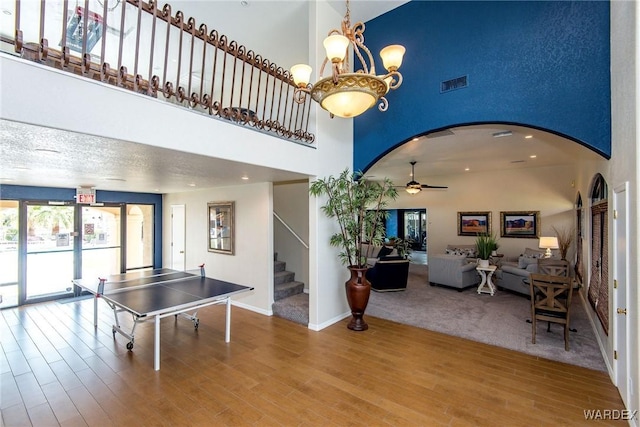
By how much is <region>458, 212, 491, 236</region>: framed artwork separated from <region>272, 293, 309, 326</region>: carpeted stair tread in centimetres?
666

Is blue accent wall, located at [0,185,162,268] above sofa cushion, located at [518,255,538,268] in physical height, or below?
above

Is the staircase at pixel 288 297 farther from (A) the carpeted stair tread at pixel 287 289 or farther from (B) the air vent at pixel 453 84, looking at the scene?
(B) the air vent at pixel 453 84

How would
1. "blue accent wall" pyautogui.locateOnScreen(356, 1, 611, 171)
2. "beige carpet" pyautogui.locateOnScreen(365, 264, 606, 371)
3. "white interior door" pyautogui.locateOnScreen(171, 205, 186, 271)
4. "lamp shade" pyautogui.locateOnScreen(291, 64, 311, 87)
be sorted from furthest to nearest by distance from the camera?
"white interior door" pyautogui.locateOnScreen(171, 205, 186, 271), "beige carpet" pyautogui.locateOnScreen(365, 264, 606, 371), "blue accent wall" pyautogui.locateOnScreen(356, 1, 611, 171), "lamp shade" pyautogui.locateOnScreen(291, 64, 311, 87)

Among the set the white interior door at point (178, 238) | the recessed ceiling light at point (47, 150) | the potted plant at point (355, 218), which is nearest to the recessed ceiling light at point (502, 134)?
the potted plant at point (355, 218)

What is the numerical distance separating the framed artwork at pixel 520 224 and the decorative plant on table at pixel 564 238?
48cm

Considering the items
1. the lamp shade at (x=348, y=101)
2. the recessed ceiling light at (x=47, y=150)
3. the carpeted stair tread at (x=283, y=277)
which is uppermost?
→ the lamp shade at (x=348, y=101)

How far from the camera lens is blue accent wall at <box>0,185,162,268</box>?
568 cm

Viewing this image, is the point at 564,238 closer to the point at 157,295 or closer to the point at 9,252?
the point at 157,295

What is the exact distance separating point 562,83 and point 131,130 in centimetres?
463

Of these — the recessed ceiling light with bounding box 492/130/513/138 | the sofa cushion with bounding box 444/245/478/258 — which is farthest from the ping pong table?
the sofa cushion with bounding box 444/245/478/258

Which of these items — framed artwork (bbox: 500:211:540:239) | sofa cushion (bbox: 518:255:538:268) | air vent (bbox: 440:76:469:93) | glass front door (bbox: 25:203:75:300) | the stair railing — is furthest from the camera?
framed artwork (bbox: 500:211:540:239)

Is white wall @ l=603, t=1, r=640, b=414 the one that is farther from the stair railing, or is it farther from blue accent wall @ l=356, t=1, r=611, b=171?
the stair railing

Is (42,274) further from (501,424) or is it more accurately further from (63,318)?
(501,424)

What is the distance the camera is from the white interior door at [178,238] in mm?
6891
